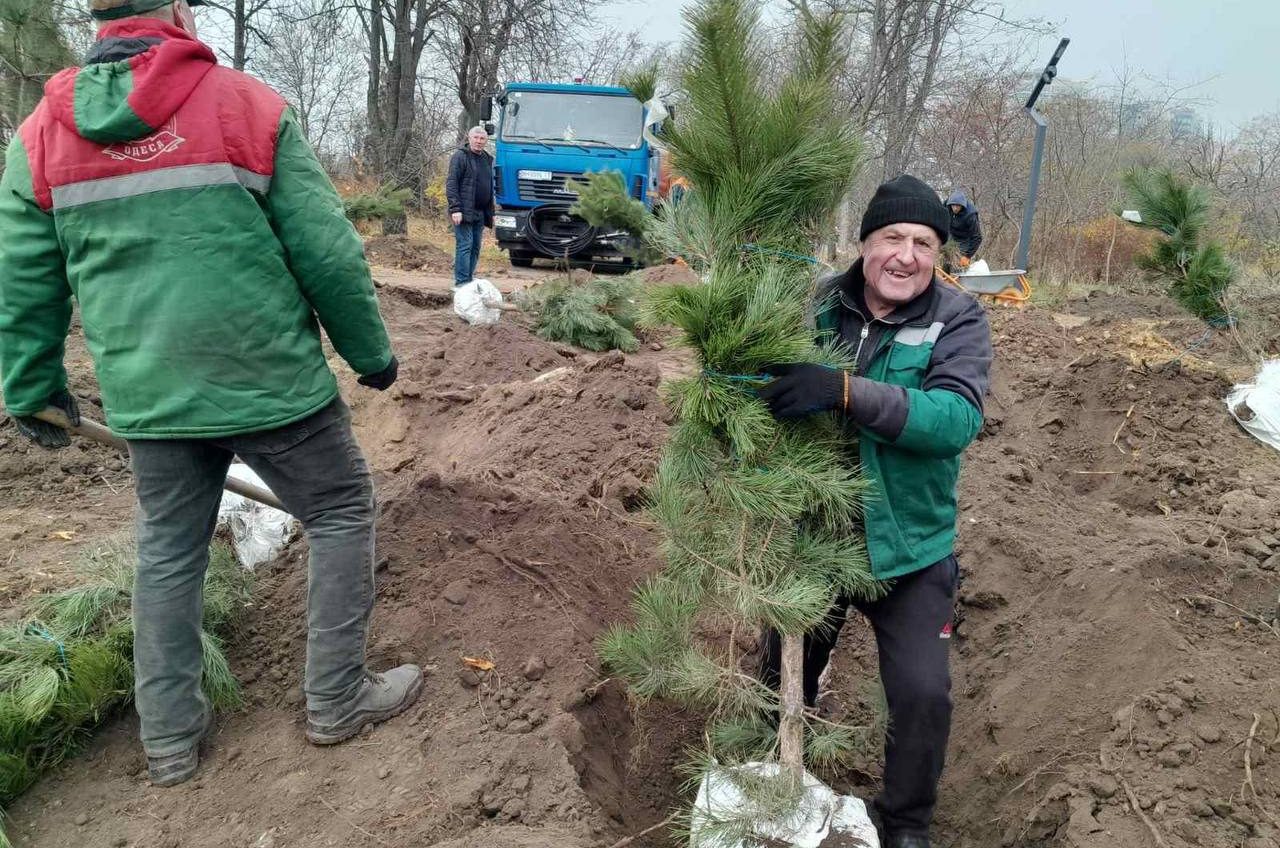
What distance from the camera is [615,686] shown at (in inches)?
117

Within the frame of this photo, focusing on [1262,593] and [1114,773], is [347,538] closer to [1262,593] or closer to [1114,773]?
[1114,773]

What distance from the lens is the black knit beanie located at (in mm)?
2110

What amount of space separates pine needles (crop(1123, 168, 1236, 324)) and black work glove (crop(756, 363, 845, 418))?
496cm

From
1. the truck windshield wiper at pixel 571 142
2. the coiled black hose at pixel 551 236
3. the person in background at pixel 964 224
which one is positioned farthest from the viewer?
the coiled black hose at pixel 551 236

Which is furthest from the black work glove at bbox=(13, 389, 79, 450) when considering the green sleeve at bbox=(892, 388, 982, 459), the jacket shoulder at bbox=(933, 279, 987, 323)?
the jacket shoulder at bbox=(933, 279, 987, 323)

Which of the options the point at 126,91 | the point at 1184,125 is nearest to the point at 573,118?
the point at 126,91

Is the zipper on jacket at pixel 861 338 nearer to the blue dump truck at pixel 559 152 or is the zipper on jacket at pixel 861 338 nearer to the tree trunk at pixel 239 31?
the blue dump truck at pixel 559 152

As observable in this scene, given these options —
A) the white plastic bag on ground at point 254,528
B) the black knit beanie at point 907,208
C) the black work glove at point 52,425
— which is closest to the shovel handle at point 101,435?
the black work glove at point 52,425

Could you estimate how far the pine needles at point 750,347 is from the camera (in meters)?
1.98

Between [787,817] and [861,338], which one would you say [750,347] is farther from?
[787,817]

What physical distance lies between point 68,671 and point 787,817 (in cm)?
216

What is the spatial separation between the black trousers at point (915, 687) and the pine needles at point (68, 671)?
6.82 ft

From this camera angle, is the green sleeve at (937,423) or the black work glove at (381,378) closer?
the green sleeve at (937,423)

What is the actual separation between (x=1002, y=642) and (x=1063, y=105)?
18.4 m
